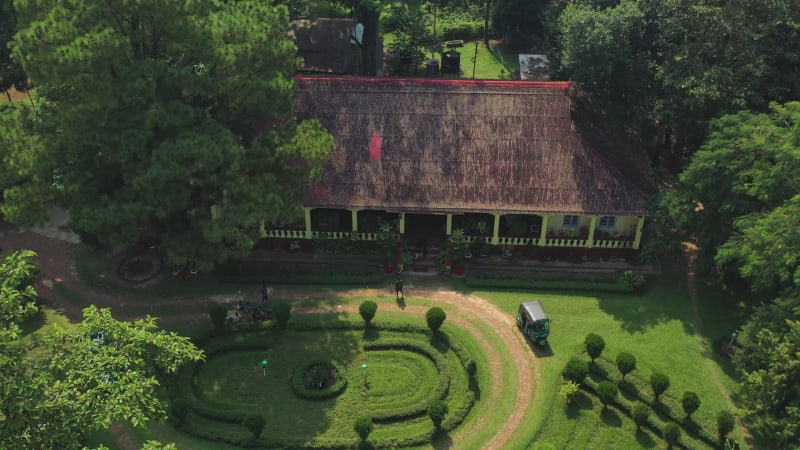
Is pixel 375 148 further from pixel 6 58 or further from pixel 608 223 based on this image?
pixel 6 58

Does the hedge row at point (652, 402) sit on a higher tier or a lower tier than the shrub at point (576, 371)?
lower

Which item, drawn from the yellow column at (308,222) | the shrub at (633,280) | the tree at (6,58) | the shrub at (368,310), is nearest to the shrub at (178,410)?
the shrub at (368,310)

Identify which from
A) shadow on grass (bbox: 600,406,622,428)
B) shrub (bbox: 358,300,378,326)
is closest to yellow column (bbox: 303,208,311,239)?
shrub (bbox: 358,300,378,326)

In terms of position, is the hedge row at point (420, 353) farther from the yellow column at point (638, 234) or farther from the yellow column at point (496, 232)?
the yellow column at point (638, 234)

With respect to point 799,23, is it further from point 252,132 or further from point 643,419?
point 252,132

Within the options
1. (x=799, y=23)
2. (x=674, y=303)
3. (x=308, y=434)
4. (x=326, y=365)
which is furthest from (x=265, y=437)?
(x=799, y=23)

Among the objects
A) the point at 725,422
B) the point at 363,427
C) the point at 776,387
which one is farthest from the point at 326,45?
the point at 776,387

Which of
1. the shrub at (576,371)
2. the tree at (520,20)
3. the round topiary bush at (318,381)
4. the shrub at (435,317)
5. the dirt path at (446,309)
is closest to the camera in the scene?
the shrub at (576,371)
